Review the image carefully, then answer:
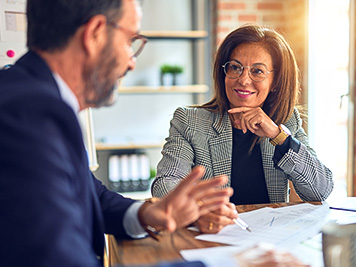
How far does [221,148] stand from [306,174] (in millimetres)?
366

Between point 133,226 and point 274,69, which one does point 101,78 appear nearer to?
point 133,226

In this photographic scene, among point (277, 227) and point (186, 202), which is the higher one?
point (186, 202)

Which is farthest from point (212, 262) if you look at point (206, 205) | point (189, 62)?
point (189, 62)

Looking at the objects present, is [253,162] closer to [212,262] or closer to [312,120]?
[212,262]

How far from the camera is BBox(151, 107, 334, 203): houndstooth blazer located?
5.32 feet

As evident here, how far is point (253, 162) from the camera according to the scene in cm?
184

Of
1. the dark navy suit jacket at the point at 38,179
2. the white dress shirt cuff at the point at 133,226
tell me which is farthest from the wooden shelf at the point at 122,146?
the dark navy suit jacket at the point at 38,179

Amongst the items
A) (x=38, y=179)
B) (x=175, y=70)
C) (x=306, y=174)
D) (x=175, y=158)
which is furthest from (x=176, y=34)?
(x=38, y=179)

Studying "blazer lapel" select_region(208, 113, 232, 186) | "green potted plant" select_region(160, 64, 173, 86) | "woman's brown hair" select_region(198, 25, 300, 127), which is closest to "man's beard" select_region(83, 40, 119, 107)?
"blazer lapel" select_region(208, 113, 232, 186)

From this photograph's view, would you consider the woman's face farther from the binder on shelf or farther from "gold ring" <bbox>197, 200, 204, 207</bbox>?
the binder on shelf

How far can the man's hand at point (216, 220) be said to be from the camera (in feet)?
3.75

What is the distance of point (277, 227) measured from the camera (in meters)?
1.16

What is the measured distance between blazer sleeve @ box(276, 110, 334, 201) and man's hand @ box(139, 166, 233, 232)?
649 mm

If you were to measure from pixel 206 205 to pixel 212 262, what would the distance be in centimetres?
18
